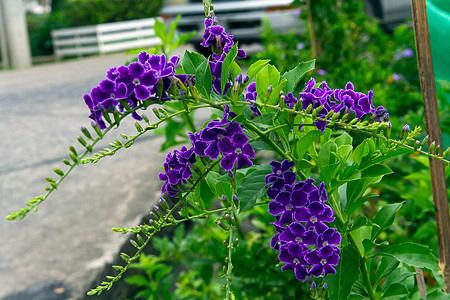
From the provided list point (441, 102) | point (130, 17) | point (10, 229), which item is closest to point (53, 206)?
point (10, 229)

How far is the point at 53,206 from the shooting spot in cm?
287

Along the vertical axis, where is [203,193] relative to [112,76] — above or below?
below

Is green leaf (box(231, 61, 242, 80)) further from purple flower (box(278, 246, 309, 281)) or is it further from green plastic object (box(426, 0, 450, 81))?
green plastic object (box(426, 0, 450, 81))

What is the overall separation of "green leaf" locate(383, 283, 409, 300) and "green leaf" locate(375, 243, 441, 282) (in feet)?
0.25

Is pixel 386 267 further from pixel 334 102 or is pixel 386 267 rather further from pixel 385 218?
pixel 334 102

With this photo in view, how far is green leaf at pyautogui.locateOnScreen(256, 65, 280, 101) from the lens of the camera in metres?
1.02

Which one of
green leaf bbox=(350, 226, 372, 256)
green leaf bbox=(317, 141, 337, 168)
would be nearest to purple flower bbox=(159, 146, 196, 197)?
green leaf bbox=(317, 141, 337, 168)

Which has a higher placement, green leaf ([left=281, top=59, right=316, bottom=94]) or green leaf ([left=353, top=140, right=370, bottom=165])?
green leaf ([left=281, top=59, right=316, bottom=94])

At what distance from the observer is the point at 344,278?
104 centimetres

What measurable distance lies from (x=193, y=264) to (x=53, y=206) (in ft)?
3.99

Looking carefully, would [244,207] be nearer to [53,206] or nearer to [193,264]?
[193,264]

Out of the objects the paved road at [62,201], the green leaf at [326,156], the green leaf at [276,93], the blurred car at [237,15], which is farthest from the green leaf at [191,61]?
the blurred car at [237,15]

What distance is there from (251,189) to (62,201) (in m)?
2.16

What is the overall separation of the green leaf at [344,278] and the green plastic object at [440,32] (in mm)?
698
